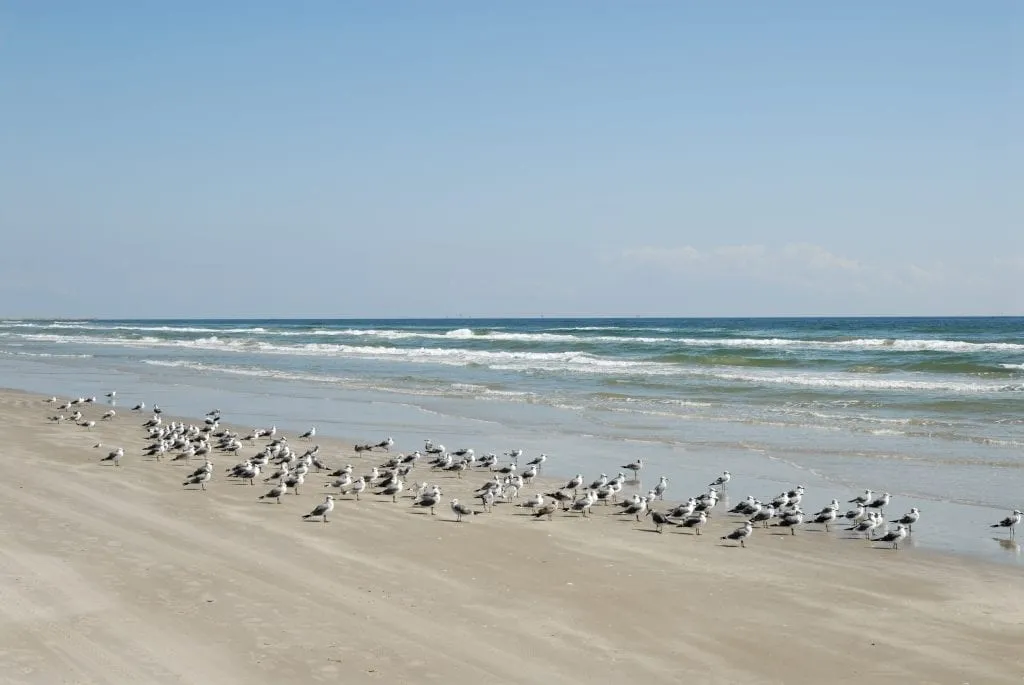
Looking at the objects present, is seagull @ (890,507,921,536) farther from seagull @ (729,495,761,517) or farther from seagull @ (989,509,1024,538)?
seagull @ (729,495,761,517)

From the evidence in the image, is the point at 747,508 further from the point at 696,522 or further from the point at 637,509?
the point at 637,509

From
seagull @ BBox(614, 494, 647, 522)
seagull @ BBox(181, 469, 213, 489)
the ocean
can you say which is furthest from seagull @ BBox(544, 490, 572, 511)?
seagull @ BBox(181, 469, 213, 489)

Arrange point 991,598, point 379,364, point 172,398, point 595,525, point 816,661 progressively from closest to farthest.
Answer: point 816,661
point 991,598
point 595,525
point 172,398
point 379,364

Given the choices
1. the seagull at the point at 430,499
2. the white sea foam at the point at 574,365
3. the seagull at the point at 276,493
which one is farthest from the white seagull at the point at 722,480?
the white sea foam at the point at 574,365

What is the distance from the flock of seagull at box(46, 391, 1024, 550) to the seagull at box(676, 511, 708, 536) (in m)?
0.01

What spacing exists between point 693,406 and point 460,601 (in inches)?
759

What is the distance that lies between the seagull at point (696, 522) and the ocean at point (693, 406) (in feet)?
7.63

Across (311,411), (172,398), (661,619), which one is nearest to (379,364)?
(172,398)

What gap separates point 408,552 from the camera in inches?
464

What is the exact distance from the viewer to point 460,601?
9.75 metres

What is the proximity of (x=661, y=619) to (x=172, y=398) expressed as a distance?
2627 centimetres

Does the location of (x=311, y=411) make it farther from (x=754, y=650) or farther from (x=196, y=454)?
(x=754, y=650)

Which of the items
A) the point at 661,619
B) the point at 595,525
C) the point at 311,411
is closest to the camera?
the point at 661,619

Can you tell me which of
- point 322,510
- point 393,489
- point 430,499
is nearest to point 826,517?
point 430,499
